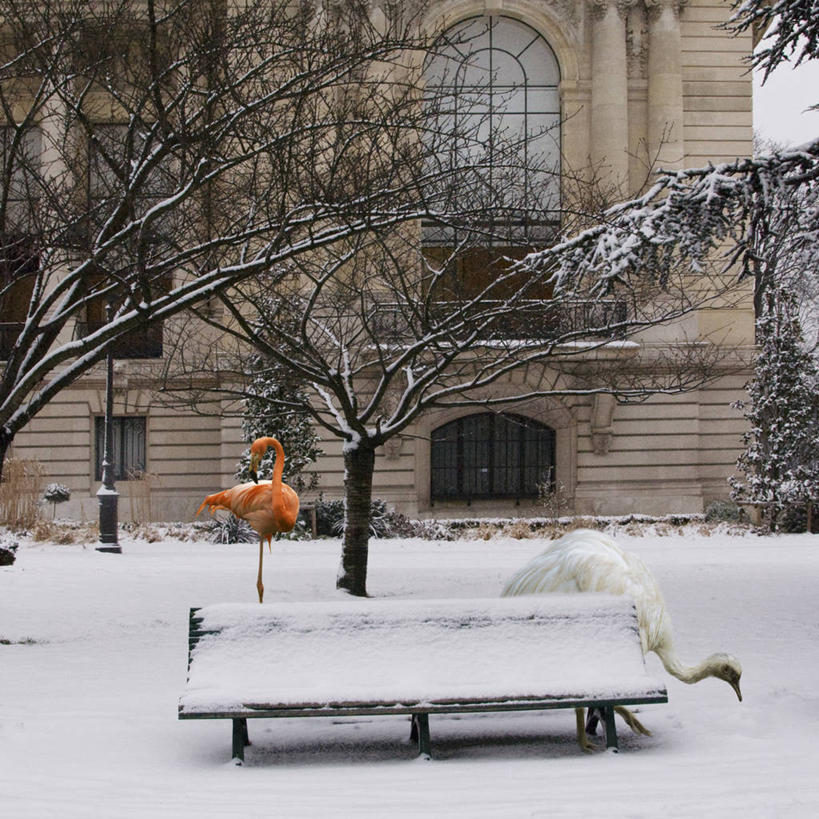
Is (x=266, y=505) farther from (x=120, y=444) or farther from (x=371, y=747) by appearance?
(x=120, y=444)

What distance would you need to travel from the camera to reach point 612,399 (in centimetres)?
Result: 2781

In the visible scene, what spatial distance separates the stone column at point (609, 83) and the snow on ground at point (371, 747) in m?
17.1

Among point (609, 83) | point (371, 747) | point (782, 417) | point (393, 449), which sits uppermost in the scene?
point (609, 83)

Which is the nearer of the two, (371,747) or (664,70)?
(371,747)

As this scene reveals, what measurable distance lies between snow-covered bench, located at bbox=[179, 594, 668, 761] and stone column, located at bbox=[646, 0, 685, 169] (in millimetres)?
23261

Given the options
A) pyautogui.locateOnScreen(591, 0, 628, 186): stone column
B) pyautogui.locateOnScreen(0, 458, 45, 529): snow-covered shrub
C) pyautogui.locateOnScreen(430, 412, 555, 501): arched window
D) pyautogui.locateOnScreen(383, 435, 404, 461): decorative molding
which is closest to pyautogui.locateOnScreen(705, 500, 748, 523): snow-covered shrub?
pyautogui.locateOnScreen(430, 412, 555, 501): arched window

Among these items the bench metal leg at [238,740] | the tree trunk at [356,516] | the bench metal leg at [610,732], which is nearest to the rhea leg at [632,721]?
the bench metal leg at [610,732]

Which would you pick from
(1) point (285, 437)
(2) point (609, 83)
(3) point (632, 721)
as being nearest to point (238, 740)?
(3) point (632, 721)

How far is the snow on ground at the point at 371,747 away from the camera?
5.76 meters

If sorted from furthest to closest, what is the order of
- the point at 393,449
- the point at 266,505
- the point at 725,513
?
the point at 393,449
the point at 725,513
the point at 266,505

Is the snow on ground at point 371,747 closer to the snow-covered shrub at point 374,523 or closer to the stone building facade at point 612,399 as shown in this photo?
the snow-covered shrub at point 374,523

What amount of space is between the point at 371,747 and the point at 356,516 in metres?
6.91

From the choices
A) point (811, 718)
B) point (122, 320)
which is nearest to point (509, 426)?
point (122, 320)

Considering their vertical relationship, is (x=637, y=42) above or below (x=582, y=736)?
above
